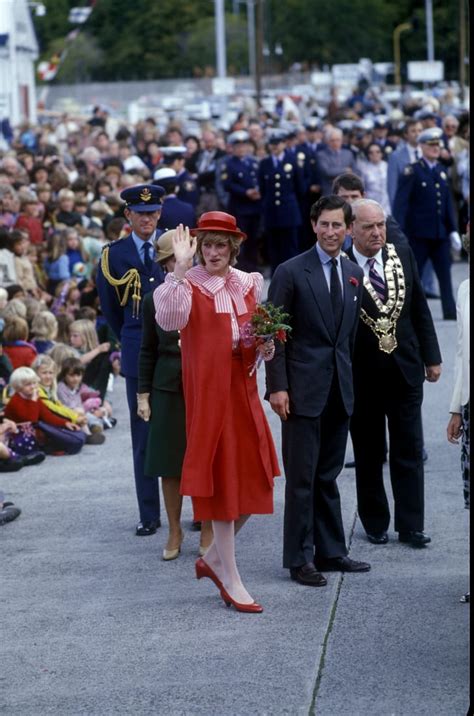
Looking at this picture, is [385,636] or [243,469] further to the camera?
[243,469]

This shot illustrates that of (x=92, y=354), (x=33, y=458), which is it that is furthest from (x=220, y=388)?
(x=92, y=354)

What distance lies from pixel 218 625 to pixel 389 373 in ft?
6.25

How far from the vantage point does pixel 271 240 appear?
19031mm

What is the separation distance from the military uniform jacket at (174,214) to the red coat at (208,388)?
4580mm

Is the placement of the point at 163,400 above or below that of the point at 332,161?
above

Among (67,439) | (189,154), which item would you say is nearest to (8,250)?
(67,439)

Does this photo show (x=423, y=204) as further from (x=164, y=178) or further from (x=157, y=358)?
(x=157, y=358)

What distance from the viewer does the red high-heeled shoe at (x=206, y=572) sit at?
743cm

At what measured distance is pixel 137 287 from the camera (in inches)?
349

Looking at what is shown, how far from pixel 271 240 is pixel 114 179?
92.2 inches

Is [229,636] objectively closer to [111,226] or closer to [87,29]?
[111,226]

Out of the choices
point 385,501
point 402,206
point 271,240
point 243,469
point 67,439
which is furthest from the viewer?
point 271,240

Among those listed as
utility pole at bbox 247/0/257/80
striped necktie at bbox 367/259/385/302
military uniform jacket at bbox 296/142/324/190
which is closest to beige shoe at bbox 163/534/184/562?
striped necktie at bbox 367/259/385/302

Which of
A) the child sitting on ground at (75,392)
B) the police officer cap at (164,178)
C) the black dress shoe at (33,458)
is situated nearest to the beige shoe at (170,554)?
the black dress shoe at (33,458)
